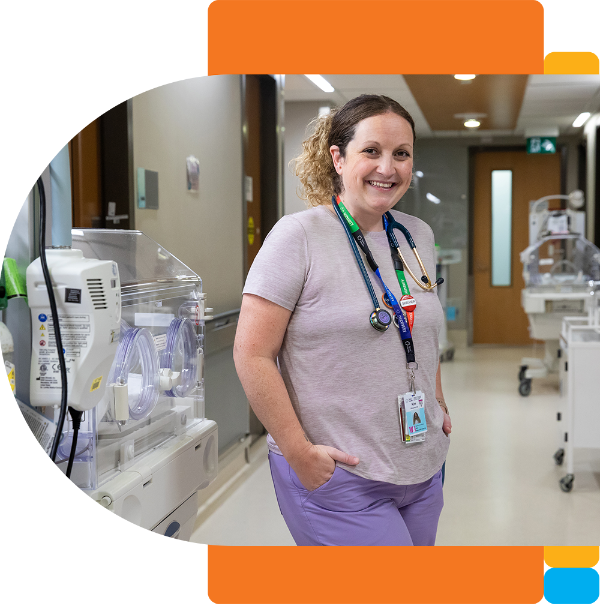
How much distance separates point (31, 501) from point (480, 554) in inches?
33.1

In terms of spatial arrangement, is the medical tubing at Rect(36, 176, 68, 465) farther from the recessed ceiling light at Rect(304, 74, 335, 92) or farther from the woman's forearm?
the recessed ceiling light at Rect(304, 74, 335, 92)

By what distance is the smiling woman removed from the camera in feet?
4.09

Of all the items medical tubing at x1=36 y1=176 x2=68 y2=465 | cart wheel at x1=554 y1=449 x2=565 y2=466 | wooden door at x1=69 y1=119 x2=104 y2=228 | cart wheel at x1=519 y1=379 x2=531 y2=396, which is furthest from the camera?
cart wheel at x1=519 y1=379 x2=531 y2=396

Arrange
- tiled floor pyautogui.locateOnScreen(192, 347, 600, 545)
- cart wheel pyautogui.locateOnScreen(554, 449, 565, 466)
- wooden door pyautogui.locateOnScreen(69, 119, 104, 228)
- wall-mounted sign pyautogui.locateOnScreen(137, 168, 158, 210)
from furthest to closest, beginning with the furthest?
cart wheel pyautogui.locateOnScreen(554, 449, 565, 466) < tiled floor pyautogui.locateOnScreen(192, 347, 600, 545) < wall-mounted sign pyautogui.locateOnScreen(137, 168, 158, 210) < wooden door pyautogui.locateOnScreen(69, 119, 104, 228)

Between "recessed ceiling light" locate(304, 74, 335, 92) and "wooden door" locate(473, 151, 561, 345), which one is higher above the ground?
"recessed ceiling light" locate(304, 74, 335, 92)

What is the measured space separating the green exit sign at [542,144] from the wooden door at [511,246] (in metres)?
0.25

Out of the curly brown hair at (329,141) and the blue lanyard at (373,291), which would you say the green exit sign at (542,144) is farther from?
the blue lanyard at (373,291)

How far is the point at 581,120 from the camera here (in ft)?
23.3

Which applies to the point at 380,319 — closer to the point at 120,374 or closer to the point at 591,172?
the point at 120,374

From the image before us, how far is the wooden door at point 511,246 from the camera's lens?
26.9 feet

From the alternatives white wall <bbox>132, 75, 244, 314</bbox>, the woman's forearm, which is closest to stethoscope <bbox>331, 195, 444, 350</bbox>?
the woman's forearm

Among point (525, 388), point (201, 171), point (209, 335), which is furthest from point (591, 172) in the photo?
point (201, 171)

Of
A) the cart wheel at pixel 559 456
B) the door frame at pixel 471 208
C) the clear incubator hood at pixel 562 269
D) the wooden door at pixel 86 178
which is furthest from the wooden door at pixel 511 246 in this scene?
the wooden door at pixel 86 178

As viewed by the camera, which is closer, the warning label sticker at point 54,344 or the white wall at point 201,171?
the warning label sticker at point 54,344
